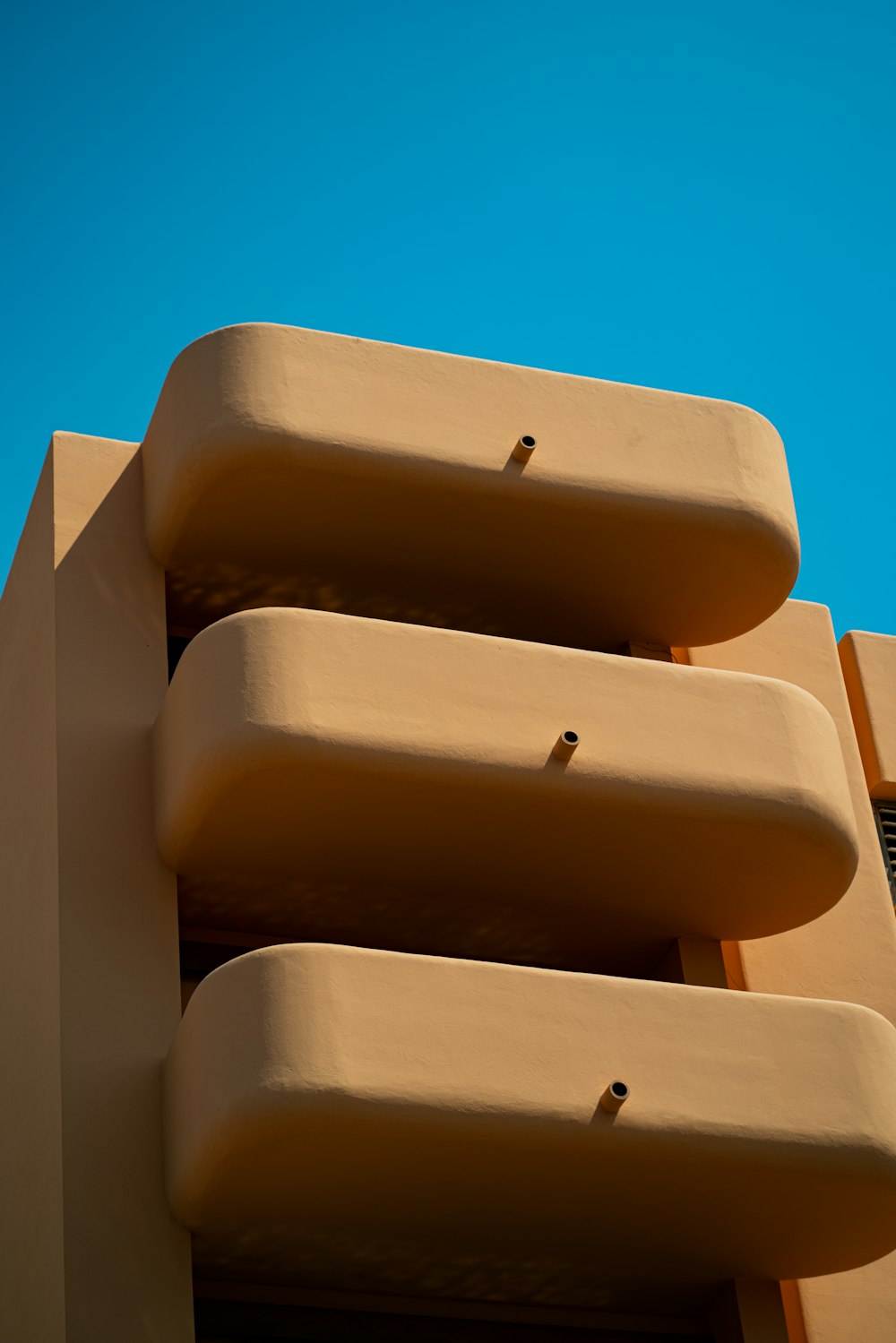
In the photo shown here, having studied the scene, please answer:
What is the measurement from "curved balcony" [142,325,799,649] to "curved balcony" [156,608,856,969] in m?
1.21

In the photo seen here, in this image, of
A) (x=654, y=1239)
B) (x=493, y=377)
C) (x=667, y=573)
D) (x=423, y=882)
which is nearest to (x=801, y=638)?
(x=667, y=573)

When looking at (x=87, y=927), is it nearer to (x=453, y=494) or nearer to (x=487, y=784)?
(x=487, y=784)

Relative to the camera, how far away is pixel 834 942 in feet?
44.2

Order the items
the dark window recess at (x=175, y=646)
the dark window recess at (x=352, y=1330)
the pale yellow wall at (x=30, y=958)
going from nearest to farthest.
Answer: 1. the pale yellow wall at (x=30, y=958)
2. the dark window recess at (x=352, y=1330)
3. the dark window recess at (x=175, y=646)

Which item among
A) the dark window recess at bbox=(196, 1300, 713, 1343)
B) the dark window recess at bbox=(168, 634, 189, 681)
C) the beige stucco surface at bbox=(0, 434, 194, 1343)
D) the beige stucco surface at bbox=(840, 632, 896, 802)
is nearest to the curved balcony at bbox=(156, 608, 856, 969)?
the beige stucco surface at bbox=(0, 434, 194, 1343)

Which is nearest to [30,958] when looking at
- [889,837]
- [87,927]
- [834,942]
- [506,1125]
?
[87,927]

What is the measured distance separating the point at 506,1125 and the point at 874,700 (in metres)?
6.36

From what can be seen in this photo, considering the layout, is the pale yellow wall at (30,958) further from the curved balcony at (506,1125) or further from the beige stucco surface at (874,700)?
the beige stucco surface at (874,700)

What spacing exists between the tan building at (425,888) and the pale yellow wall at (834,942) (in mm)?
36

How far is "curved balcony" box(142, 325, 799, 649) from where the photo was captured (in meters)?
12.2

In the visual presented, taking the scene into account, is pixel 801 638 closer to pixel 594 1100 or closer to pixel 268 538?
pixel 268 538

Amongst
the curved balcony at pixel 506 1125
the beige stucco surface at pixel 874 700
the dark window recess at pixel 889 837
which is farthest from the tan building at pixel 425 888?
the beige stucco surface at pixel 874 700

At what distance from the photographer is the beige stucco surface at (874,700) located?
14.9m

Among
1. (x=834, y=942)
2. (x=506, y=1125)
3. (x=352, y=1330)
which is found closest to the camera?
(x=506, y=1125)
